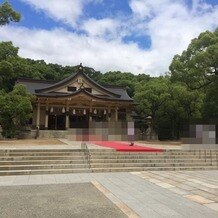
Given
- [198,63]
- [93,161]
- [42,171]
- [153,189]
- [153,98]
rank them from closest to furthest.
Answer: [153,189] < [42,171] < [93,161] < [198,63] < [153,98]

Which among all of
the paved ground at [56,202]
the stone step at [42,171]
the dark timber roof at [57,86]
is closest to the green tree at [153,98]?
the dark timber roof at [57,86]

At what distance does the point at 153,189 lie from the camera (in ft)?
29.2

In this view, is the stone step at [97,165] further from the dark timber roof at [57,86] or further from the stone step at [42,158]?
the dark timber roof at [57,86]

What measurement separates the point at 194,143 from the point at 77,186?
34.5ft

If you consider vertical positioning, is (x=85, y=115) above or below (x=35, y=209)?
above

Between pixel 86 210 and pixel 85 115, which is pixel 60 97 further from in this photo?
pixel 86 210

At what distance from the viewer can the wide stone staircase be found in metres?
12.0

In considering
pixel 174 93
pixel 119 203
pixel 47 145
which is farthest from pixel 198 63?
pixel 119 203

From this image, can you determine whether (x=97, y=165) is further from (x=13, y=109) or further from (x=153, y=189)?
(x=13, y=109)

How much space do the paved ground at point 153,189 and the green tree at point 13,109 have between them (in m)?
14.4

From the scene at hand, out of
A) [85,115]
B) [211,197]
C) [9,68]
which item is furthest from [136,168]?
[85,115]

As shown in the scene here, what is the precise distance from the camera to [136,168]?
41.8 ft

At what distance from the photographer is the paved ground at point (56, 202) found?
21.0 feet

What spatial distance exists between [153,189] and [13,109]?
708 inches
